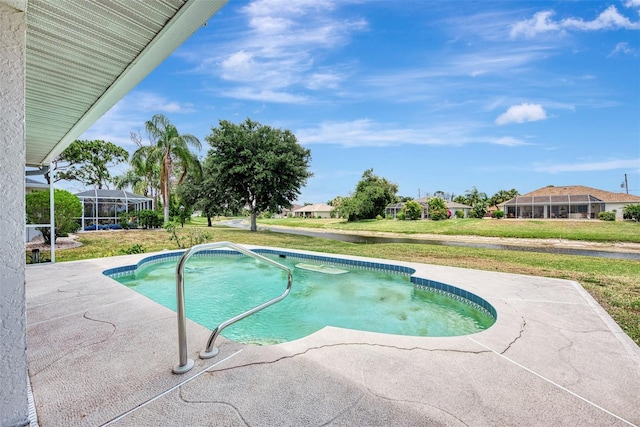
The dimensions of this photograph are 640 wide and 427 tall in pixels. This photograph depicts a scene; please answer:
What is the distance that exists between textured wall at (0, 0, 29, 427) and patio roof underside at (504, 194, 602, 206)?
1592 inches

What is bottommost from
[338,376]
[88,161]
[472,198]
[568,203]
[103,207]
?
[338,376]

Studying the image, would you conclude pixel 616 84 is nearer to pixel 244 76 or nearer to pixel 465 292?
pixel 244 76

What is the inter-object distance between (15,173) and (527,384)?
131 inches

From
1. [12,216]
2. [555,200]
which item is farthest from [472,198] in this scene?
[12,216]

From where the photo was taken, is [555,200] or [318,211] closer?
[555,200]

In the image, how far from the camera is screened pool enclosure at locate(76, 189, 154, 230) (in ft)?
57.5

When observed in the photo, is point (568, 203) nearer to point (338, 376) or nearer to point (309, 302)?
point (309, 302)

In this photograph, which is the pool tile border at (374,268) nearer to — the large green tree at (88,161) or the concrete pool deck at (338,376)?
the concrete pool deck at (338,376)

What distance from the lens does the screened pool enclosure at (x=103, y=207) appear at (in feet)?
57.5

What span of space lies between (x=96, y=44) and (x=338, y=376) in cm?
325

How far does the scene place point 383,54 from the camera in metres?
16.9

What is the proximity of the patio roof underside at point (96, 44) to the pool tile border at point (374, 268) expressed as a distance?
11.9ft

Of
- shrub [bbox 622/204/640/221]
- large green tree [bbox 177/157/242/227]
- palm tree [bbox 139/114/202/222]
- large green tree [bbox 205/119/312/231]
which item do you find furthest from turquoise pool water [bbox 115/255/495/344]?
shrub [bbox 622/204/640/221]

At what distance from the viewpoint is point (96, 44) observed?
8.33 ft
